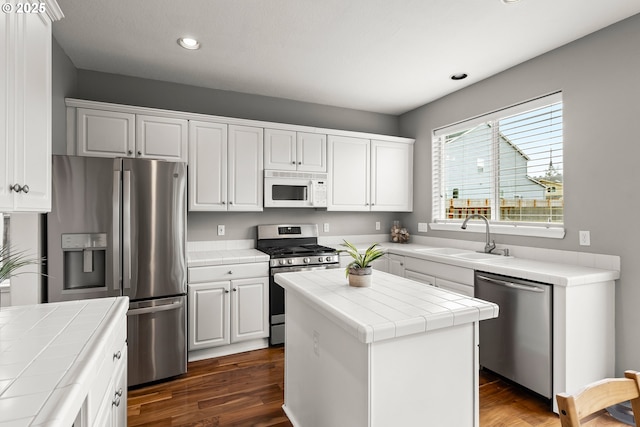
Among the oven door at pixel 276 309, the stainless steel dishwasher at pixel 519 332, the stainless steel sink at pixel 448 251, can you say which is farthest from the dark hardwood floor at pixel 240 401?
the stainless steel sink at pixel 448 251

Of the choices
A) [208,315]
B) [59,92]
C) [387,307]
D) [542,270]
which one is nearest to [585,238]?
[542,270]

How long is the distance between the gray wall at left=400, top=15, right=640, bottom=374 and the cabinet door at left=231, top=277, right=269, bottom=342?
2533 mm

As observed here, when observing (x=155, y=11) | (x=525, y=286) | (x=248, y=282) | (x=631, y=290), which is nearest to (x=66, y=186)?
(x=155, y=11)

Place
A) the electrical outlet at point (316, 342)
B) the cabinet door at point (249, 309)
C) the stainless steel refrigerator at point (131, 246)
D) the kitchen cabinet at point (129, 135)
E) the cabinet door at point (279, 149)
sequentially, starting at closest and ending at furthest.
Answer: the electrical outlet at point (316, 342) < the stainless steel refrigerator at point (131, 246) < the kitchen cabinet at point (129, 135) < the cabinet door at point (249, 309) < the cabinet door at point (279, 149)

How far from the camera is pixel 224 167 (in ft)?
11.3

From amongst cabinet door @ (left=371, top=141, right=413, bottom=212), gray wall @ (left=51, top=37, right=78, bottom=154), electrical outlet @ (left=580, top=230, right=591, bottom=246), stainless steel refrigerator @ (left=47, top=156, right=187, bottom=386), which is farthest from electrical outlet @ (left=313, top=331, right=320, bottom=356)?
cabinet door @ (left=371, top=141, right=413, bottom=212)

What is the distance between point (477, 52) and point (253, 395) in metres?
3.33

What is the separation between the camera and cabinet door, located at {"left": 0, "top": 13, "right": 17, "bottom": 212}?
1.19 m

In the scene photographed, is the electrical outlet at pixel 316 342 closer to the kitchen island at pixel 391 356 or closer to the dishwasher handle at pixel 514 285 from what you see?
the kitchen island at pixel 391 356

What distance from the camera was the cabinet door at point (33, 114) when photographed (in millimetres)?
1317

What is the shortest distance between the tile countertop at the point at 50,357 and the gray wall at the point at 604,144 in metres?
2.87

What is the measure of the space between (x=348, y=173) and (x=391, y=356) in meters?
2.95

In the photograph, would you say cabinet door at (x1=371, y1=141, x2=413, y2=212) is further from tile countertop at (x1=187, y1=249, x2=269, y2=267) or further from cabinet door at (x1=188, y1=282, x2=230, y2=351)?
cabinet door at (x1=188, y1=282, x2=230, y2=351)

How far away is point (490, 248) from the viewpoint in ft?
10.9
